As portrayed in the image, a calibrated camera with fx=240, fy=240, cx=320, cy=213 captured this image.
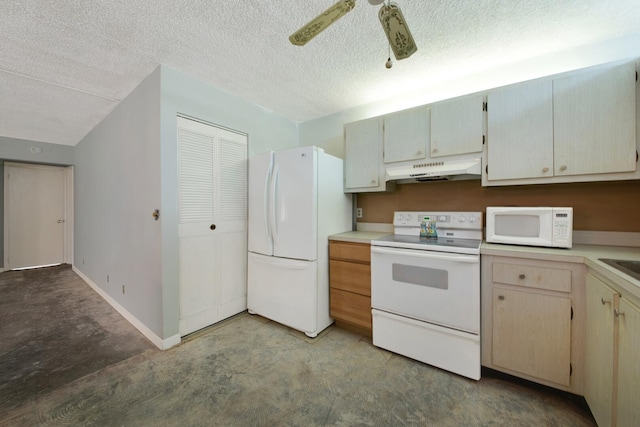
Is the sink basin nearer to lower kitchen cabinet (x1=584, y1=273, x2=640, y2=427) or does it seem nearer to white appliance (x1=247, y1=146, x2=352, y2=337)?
lower kitchen cabinet (x1=584, y1=273, x2=640, y2=427)

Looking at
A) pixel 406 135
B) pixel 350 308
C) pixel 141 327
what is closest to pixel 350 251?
pixel 350 308

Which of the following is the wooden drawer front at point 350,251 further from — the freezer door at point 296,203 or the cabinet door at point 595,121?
the cabinet door at point 595,121

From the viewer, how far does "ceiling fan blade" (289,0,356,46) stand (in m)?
0.94

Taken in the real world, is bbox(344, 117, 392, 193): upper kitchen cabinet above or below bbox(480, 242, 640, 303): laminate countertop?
above

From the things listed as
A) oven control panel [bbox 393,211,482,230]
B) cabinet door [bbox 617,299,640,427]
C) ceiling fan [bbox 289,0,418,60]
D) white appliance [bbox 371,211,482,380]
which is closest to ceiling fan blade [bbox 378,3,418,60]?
ceiling fan [bbox 289,0,418,60]

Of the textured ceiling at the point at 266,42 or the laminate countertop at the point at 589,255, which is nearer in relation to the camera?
the laminate countertop at the point at 589,255

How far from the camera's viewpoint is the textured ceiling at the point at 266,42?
1.49m

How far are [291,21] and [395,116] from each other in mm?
1251

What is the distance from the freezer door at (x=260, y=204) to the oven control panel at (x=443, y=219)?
4.37 feet

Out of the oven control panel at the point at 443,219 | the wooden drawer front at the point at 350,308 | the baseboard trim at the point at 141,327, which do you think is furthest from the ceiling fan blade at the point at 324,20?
the baseboard trim at the point at 141,327

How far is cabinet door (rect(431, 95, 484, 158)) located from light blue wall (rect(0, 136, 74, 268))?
621cm

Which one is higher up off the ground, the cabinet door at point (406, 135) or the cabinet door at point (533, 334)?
the cabinet door at point (406, 135)

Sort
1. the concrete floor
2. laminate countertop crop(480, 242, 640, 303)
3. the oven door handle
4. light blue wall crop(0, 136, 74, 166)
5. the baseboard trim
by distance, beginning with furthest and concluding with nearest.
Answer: light blue wall crop(0, 136, 74, 166), the baseboard trim, the oven door handle, the concrete floor, laminate countertop crop(480, 242, 640, 303)

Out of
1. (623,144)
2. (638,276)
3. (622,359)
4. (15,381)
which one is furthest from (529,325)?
(15,381)
